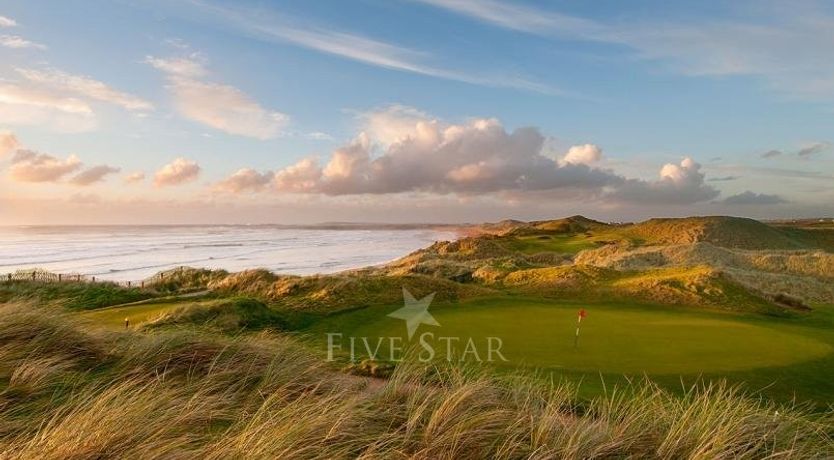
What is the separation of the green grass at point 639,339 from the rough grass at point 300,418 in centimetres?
291

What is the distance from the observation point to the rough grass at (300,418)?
3.47 metres

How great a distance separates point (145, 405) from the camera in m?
3.93

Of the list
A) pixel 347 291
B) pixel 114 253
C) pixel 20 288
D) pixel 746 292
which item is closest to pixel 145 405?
pixel 347 291

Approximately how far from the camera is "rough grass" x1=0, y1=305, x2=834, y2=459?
347 centimetres

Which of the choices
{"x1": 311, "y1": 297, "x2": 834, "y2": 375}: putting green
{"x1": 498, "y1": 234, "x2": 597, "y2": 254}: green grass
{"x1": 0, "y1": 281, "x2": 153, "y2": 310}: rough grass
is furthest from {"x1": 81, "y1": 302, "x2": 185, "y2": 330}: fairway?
{"x1": 498, "y1": 234, "x2": 597, "y2": 254}: green grass

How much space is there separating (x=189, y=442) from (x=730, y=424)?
3702mm

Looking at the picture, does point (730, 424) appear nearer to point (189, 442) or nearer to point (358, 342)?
point (189, 442)

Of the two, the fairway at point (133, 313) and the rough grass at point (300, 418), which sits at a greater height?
the rough grass at point (300, 418)

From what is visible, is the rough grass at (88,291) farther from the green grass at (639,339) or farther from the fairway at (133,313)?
the green grass at (639,339)

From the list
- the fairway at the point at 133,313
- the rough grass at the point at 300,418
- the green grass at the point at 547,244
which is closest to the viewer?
the rough grass at the point at 300,418

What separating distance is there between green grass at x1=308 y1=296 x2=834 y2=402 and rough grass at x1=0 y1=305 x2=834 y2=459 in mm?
2912

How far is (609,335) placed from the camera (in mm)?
10508

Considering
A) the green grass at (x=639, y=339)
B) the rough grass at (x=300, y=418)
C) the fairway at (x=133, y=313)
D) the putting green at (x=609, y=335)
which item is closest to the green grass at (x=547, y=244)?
the green grass at (x=639, y=339)

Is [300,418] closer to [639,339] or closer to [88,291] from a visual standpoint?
[639,339]
